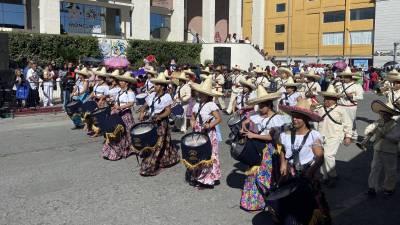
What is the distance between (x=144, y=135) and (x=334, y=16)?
6667cm

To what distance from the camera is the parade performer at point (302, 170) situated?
4.78 metres

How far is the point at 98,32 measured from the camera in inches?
1379

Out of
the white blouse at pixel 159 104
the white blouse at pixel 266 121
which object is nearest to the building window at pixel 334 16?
the white blouse at pixel 159 104

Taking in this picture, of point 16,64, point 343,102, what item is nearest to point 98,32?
point 16,64

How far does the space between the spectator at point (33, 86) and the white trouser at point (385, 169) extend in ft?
46.4

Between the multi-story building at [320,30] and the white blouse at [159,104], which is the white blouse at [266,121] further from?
the multi-story building at [320,30]

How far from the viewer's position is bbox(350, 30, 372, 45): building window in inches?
2633

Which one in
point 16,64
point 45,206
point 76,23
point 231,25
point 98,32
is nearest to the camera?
point 45,206

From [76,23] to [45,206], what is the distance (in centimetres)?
2798

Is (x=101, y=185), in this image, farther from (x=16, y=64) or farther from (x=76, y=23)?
(x=76, y=23)

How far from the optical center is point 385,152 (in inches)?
289

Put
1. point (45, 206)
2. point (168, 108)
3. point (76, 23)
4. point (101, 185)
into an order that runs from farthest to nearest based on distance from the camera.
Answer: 1. point (76, 23)
2. point (168, 108)
3. point (101, 185)
4. point (45, 206)

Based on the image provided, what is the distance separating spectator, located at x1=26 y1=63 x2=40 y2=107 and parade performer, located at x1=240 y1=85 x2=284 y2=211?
44.3ft

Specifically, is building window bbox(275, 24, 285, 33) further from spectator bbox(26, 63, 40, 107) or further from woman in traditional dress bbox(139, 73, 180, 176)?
woman in traditional dress bbox(139, 73, 180, 176)
